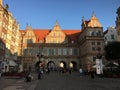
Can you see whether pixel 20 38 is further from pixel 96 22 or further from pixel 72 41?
pixel 96 22

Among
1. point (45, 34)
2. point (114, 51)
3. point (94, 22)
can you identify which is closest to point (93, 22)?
point (94, 22)

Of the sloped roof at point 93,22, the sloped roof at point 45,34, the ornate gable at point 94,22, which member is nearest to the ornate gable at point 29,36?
the sloped roof at point 45,34

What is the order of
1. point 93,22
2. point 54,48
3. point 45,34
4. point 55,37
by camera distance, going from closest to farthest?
1. point 93,22
2. point 54,48
3. point 55,37
4. point 45,34

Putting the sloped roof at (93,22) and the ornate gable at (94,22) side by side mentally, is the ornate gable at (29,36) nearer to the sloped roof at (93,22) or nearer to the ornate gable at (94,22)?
the sloped roof at (93,22)

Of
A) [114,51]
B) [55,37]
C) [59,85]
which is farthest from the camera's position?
[55,37]

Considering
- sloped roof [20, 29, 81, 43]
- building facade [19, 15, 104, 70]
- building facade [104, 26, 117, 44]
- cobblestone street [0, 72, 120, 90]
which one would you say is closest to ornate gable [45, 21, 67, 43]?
building facade [19, 15, 104, 70]

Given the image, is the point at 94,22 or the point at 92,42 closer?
the point at 92,42

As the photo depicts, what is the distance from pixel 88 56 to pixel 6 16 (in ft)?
92.1

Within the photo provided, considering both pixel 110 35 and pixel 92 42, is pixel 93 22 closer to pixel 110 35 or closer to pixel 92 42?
pixel 92 42

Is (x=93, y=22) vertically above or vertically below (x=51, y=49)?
above

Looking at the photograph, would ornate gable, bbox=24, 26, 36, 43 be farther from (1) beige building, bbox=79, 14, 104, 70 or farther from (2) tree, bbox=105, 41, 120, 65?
(2) tree, bbox=105, 41, 120, 65

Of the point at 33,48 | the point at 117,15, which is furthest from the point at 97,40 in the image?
the point at 33,48

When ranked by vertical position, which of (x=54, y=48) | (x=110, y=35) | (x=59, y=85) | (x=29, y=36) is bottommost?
(x=59, y=85)

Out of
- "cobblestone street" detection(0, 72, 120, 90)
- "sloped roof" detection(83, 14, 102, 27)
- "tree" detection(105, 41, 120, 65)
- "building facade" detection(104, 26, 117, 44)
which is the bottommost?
"cobblestone street" detection(0, 72, 120, 90)
